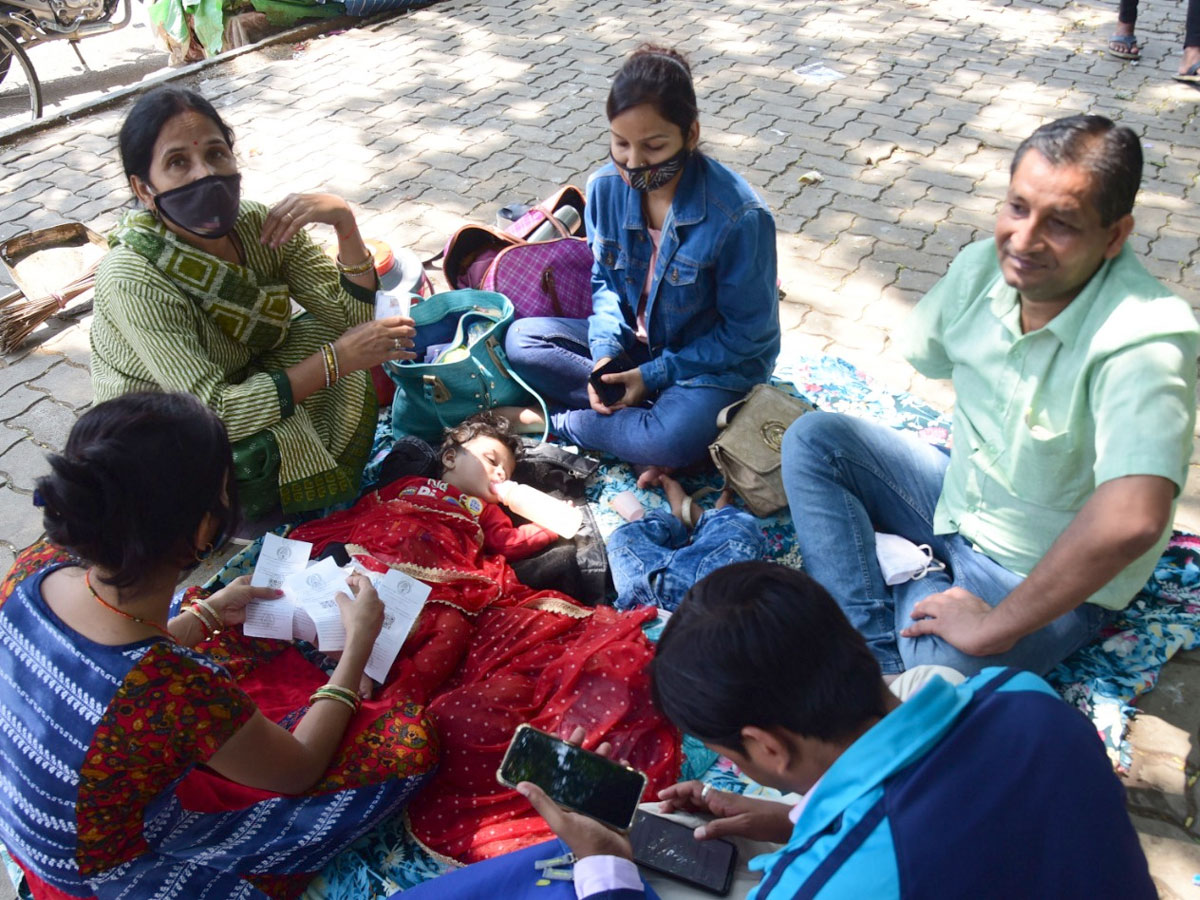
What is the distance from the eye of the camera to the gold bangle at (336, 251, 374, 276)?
3434 mm

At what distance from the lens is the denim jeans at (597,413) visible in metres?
3.36

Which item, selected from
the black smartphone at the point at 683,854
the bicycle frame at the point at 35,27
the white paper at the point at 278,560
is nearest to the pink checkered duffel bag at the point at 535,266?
the white paper at the point at 278,560

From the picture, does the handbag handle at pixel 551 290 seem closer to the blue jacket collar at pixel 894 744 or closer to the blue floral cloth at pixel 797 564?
the blue floral cloth at pixel 797 564

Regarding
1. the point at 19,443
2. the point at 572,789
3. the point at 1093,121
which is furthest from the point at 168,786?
the point at 19,443

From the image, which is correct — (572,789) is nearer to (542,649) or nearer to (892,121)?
(542,649)

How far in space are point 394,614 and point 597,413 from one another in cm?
121

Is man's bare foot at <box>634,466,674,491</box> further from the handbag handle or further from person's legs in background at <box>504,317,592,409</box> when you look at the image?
the handbag handle

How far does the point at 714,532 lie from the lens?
302 centimetres

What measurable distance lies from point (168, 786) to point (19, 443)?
8.65ft

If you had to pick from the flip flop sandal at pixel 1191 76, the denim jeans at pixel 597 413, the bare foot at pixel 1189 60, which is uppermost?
the denim jeans at pixel 597 413

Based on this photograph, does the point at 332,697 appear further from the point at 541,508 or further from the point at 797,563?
the point at 797,563

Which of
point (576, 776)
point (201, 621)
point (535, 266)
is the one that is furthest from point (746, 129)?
point (576, 776)

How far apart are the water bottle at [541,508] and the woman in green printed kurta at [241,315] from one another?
0.57 metres

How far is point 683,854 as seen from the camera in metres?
1.85
